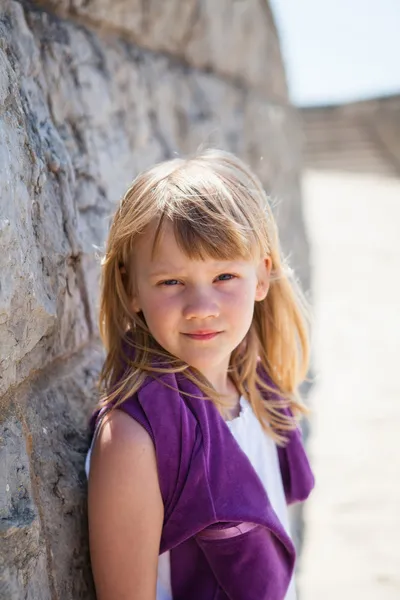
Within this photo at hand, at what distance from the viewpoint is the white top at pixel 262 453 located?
5.38ft

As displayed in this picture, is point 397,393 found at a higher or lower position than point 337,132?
lower

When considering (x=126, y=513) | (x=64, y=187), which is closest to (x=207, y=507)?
(x=126, y=513)

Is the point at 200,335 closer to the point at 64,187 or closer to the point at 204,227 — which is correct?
the point at 204,227

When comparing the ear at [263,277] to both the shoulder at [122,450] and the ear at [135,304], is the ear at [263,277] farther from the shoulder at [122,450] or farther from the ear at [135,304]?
the shoulder at [122,450]

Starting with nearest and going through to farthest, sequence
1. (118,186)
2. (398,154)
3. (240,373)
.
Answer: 1. (240,373)
2. (118,186)
3. (398,154)

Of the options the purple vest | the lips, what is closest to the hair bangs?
the lips

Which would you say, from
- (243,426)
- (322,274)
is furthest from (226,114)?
(322,274)

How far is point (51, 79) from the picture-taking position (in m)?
1.74

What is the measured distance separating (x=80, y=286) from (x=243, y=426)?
19.2 inches

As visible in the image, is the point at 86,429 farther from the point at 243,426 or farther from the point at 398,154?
the point at 398,154

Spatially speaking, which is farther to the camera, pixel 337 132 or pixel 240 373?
pixel 337 132

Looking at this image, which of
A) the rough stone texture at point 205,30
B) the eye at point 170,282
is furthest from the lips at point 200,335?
the rough stone texture at point 205,30

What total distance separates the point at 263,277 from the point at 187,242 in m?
0.33

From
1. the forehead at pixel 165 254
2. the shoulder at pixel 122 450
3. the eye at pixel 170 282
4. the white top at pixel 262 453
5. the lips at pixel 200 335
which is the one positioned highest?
the forehead at pixel 165 254
